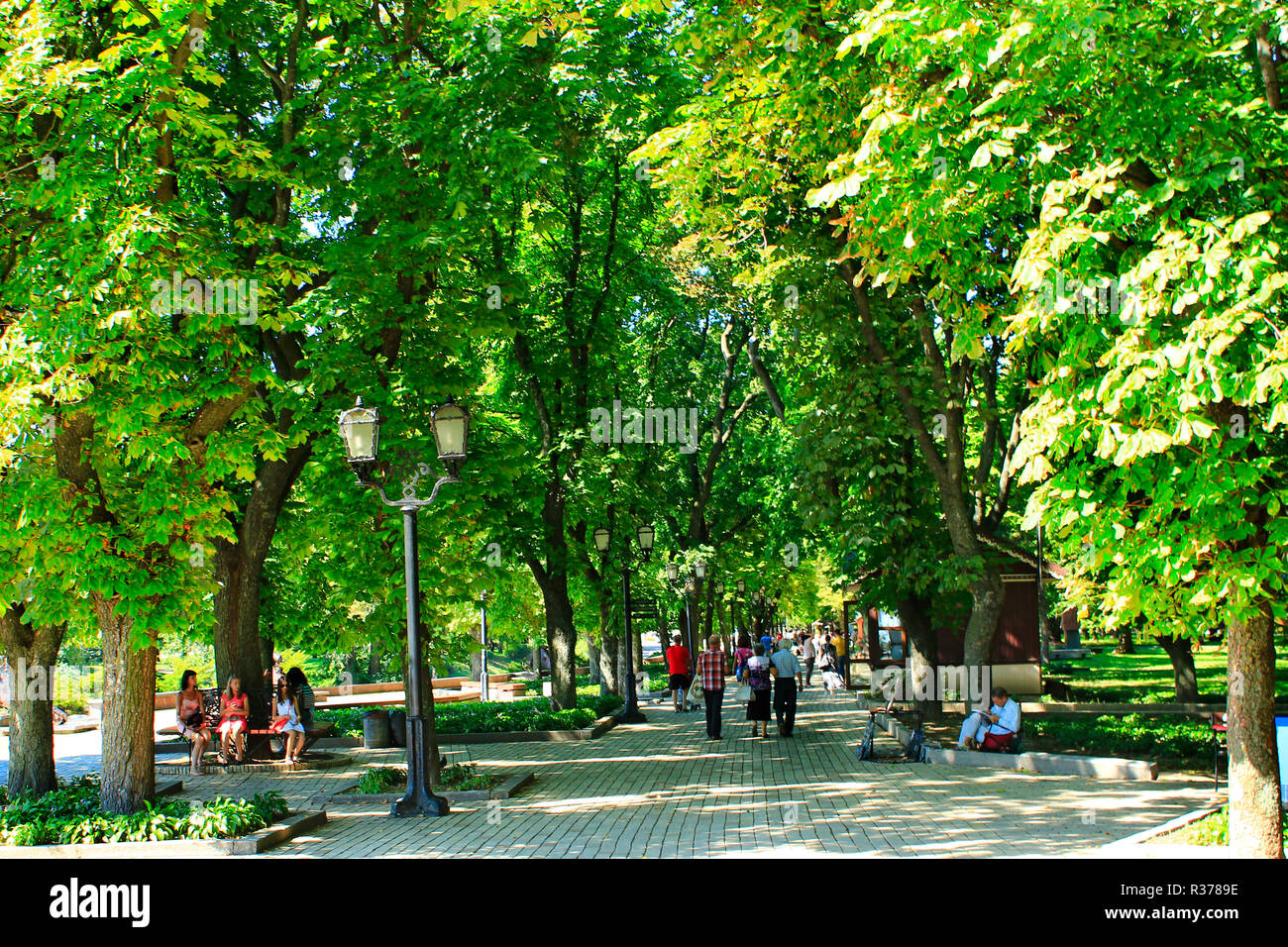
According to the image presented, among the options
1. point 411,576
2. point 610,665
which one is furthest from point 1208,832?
point 610,665

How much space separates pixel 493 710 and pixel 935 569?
10.3m

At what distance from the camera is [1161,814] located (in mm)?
10289

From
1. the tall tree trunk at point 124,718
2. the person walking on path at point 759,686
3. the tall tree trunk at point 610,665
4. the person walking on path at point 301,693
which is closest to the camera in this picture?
the tall tree trunk at point 124,718

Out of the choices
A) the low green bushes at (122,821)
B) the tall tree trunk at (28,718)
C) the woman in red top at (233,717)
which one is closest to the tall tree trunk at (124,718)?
the low green bushes at (122,821)

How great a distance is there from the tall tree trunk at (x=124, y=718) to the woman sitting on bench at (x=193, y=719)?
6.31 m

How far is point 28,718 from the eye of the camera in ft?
39.8

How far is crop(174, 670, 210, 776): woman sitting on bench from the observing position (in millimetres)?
16469

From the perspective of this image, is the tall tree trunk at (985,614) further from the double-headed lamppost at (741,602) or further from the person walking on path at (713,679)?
the double-headed lamppost at (741,602)

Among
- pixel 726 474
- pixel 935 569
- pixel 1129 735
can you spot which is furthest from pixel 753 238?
pixel 726 474

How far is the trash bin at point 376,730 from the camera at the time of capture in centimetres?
1977

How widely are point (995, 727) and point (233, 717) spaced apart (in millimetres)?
11066

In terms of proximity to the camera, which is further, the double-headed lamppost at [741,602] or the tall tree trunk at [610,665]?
the double-headed lamppost at [741,602]

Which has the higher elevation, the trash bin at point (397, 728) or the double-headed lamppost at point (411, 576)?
the double-headed lamppost at point (411, 576)

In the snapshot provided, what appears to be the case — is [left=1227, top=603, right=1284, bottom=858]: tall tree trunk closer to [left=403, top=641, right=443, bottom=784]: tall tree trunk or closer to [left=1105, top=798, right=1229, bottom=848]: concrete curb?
[left=1105, top=798, right=1229, bottom=848]: concrete curb
